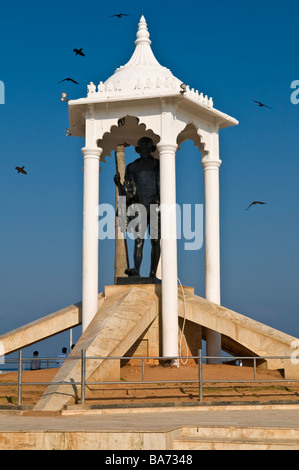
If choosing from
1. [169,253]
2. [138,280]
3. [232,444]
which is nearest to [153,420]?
[232,444]

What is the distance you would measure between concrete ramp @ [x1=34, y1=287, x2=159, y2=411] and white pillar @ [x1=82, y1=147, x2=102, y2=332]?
0.42 m

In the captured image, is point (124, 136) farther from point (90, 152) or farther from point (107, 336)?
point (107, 336)

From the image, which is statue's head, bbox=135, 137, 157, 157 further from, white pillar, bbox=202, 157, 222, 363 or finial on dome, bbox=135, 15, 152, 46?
finial on dome, bbox=135, 15, 152, 46

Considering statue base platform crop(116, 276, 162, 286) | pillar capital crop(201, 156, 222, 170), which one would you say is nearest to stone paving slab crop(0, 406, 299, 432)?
statue base platform crop(116, 276, 162, 286)

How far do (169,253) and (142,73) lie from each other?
5330 millimetres

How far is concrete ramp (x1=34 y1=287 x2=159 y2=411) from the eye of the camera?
15600 millimetres

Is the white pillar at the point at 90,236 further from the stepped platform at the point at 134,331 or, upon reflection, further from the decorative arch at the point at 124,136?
the decorative arch at the point at 124,136

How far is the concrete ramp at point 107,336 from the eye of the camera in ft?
51.2

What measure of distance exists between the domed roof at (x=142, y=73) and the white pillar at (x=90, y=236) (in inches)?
78.8

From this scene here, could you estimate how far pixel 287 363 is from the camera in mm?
18094

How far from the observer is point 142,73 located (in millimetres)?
21094
